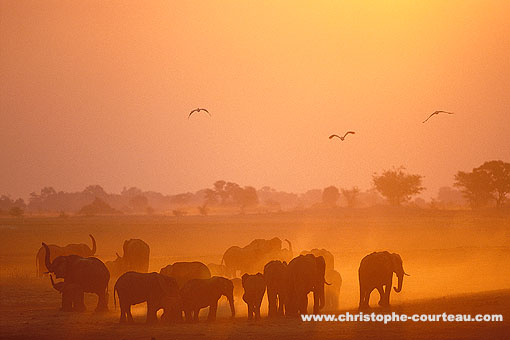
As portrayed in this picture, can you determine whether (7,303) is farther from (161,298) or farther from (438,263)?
(438,263)

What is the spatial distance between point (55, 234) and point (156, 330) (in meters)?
51.8

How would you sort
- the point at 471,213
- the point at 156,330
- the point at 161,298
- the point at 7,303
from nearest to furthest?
1. the point at 156,330
2. the point at 161,298
3. the point at 7,303
4. the point at 471,213

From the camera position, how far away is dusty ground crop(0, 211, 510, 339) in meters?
26.0

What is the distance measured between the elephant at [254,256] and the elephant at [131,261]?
140 inches

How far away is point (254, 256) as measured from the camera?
40938mm

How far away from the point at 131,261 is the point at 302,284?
1242cm

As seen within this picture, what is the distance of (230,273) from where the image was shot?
136ft

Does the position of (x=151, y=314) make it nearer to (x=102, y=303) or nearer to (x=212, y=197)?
(x=102, y=303)

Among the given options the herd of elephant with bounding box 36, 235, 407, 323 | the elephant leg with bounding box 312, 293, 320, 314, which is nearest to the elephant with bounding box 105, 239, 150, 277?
the herd of elephant with bounding box 36, 235, 407, 323

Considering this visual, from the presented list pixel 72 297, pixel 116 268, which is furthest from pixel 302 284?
pixel 116 268

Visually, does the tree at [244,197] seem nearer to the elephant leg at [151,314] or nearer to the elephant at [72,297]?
the elephant at [72,297]

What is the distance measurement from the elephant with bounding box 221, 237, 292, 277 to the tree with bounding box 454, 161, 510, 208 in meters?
86.0

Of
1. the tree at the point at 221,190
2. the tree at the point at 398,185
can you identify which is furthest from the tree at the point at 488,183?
the tree at the point at 221,190

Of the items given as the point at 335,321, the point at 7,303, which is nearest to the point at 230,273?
the point at 7,303
